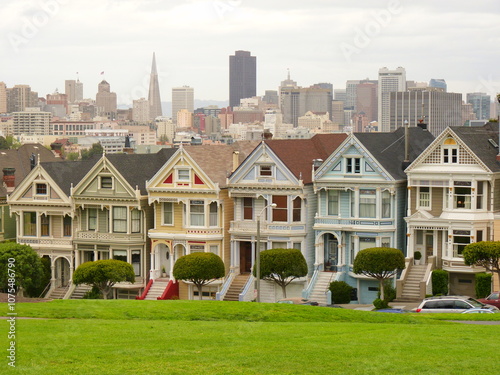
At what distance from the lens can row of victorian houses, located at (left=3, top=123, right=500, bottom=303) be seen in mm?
52250

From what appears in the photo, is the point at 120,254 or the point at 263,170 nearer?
the point at 263,170

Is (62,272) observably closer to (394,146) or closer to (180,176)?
(180,176)

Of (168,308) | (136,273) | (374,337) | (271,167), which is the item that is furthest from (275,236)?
(374,337)

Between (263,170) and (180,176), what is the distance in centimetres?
448

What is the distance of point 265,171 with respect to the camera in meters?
55.8

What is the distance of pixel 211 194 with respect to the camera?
56.4 meters

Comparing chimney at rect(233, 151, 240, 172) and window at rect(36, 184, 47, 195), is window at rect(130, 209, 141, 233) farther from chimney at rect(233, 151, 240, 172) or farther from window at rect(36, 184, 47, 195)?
chimney at rect(233, 151, 240, 172)

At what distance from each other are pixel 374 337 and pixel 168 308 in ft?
33.1

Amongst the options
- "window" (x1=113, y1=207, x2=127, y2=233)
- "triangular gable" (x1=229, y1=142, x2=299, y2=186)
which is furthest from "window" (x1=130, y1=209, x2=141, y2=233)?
"triangular gable" (x1=229, y1=142, x2=299, y2=186)

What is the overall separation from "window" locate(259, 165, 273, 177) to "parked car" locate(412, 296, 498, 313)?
13353mm


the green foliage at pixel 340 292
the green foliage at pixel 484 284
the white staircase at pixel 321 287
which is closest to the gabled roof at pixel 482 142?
the green foliage at pixel 484 284

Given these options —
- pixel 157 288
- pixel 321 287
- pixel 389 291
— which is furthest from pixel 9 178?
pixel 389 291

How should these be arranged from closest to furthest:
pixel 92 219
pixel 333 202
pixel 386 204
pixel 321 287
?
1. pixel 386 204
2. pixel 321 287
3. pixel 333 202
4. pixel 92 219

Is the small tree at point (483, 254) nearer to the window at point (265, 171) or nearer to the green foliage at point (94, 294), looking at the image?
the window at point (265, 171)
